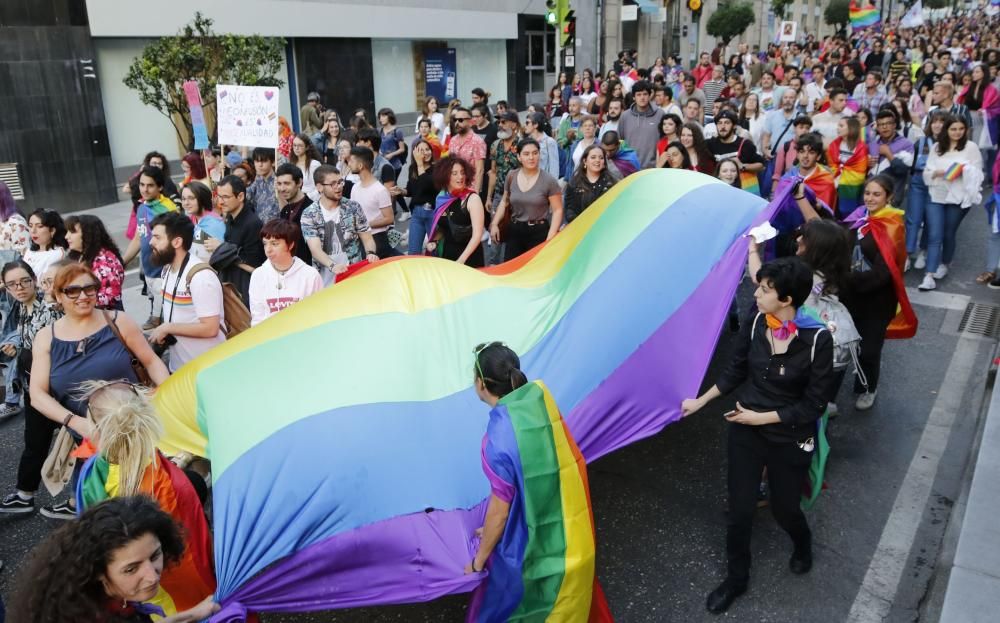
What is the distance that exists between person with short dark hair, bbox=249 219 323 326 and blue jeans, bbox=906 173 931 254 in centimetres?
669

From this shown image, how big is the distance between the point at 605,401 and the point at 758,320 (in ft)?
2.81

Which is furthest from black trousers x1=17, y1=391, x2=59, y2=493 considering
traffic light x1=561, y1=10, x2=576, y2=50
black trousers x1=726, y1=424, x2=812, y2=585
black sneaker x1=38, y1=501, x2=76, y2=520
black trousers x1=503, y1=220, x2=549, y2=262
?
traffic light x1=561, y1=10, x2=576, y2=50

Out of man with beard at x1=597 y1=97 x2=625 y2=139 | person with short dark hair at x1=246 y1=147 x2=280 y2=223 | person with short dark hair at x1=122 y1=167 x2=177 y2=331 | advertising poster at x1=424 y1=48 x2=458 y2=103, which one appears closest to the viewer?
person with short dark hair at x1=122 y1=167 x2=177 y2=331

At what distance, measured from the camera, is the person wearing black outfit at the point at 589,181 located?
7.30 m

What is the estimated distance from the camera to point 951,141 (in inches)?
323

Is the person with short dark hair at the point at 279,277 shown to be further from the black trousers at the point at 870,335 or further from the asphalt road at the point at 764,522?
the black trousers at the point at 870,335

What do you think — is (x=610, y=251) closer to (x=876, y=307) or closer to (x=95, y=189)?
(x=876, y=307)

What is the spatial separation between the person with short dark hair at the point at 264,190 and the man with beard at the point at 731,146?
14.7ft

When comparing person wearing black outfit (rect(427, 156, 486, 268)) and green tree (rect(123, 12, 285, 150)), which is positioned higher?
green tree (rect(123, 12, 285, 150))

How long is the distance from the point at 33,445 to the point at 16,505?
45cm

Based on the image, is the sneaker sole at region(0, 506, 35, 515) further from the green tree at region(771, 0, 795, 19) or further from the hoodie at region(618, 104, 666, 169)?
the green tree at region(771, 0, 795, 19)

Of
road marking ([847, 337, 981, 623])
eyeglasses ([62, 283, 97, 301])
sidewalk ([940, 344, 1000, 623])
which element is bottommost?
road marking ([847, 337, 981, 623])

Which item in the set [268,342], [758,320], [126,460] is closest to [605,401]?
[758,320]

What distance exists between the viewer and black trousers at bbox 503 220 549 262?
748 centimetres
